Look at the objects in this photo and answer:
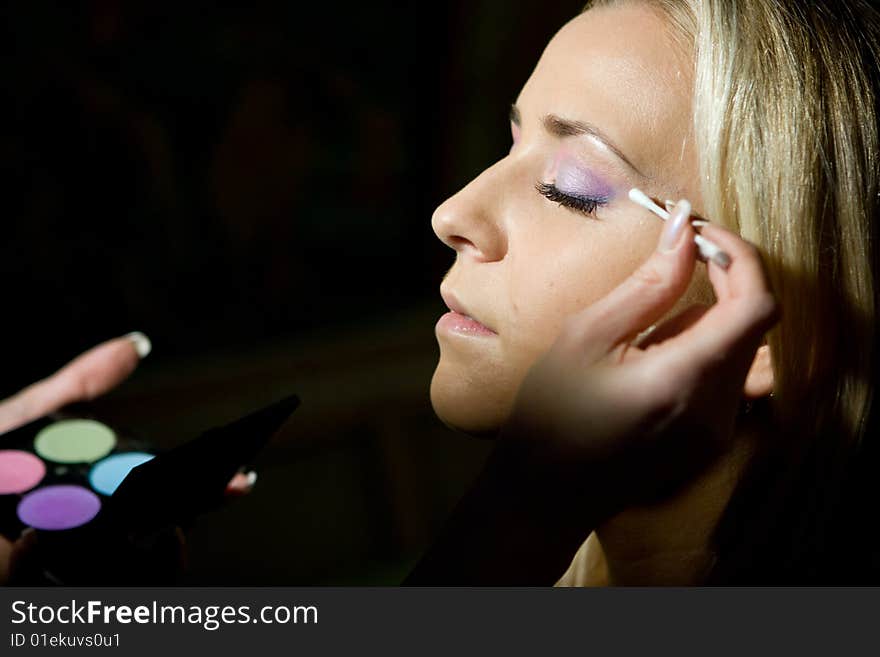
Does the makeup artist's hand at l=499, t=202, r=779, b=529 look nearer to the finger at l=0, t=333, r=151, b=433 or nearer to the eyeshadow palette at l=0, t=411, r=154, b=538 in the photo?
the eyeshadow palette at l=0, t=411, r=154, b=538

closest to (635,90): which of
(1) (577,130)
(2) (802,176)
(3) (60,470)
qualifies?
(1) (577,130)

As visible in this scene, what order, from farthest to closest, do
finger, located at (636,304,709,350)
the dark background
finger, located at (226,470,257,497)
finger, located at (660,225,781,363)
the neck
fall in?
the dark background < finger, located at (226,470,257,497) < the neck < finger, located at (636,304,709,350) < finger, located at (660,225,781,363)

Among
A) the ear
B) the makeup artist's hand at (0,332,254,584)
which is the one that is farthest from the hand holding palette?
the ear

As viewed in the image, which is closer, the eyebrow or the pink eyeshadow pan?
the eyebrow

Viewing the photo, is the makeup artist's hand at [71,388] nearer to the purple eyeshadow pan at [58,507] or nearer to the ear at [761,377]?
the purple eyeshadow pan at [58,507]

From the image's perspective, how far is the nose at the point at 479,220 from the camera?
2.59 ft

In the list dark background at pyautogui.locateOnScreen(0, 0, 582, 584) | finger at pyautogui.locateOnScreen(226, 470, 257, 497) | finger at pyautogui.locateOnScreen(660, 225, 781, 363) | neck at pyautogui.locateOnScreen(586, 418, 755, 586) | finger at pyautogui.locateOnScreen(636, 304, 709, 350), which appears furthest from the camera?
dark background at pyautogui.locateOnScreen(0, 0, 582, 584)

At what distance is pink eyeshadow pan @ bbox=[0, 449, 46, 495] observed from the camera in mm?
884

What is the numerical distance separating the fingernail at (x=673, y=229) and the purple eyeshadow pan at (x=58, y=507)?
0.62 m

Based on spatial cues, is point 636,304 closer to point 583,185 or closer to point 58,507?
point 583,185

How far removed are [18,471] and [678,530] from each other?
0.69 m

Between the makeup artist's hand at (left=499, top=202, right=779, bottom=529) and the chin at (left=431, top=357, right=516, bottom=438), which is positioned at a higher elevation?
the chin at (left=431, top=357, right=516, bottom=438)
